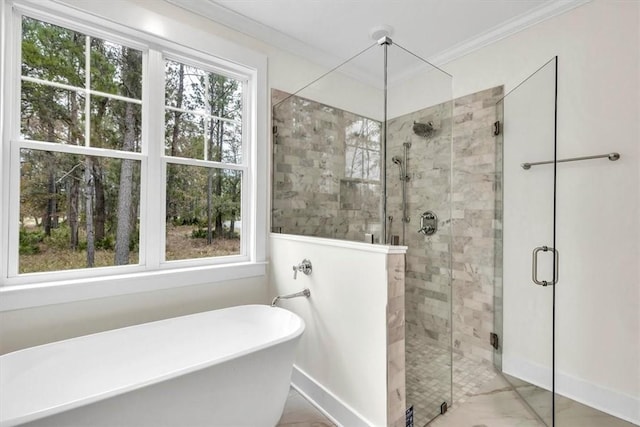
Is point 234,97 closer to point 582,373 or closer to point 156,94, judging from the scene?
point 156,94

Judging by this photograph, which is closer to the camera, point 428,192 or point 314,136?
point 428,192

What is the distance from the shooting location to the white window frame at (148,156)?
1568 millimetres

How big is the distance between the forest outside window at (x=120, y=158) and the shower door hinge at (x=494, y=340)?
2.08 meters

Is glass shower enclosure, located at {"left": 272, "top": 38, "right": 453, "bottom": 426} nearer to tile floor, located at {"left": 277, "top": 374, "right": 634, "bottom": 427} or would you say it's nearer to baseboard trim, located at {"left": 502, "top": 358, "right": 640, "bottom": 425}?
tile floor, located at {"left": 277, "top": 374, "right": 634, "bottom": 427}

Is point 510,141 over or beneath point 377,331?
over

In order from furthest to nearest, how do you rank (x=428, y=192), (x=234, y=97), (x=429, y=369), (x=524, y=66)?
(x=234, y=97)
(x=524, y=66)
(x=428, y=192)
(x=429, y=369)

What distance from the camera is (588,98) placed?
1.85 metres

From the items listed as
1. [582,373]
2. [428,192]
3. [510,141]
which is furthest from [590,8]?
[582,373]

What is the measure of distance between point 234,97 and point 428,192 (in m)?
1.70

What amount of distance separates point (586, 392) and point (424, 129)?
198 centimetres

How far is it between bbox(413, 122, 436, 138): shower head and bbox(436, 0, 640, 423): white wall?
851 millimetres

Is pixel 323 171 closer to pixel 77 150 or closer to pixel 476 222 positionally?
pixel 476 222

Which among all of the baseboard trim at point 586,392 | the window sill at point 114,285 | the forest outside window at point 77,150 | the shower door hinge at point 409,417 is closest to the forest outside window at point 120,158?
the forest outside window at point 77,150

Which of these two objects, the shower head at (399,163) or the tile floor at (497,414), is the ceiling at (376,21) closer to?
the shower head at (399,163)
